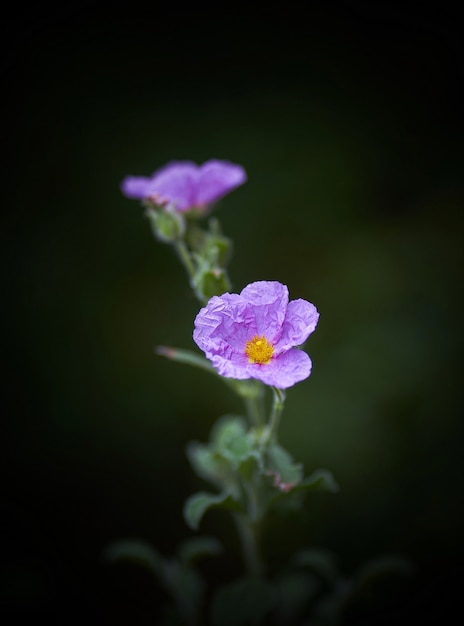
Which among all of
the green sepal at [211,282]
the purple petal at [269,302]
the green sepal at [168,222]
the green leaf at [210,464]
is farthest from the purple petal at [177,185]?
the green leaf at [210,464]

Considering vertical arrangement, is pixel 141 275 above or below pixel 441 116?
below

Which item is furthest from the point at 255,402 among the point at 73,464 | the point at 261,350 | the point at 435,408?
the point at 73,464

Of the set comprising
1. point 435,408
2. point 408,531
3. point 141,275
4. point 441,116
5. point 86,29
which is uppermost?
point 86,29

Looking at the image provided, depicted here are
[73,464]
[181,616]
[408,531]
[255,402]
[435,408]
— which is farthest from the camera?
[73,464]

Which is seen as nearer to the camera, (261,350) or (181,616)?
(261,350)

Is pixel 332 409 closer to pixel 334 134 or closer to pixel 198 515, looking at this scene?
pixel 198 515

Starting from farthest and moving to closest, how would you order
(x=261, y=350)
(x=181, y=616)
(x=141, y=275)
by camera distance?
(x=141, y=275) → (x=181, y=616) → (x=261, y=350)
